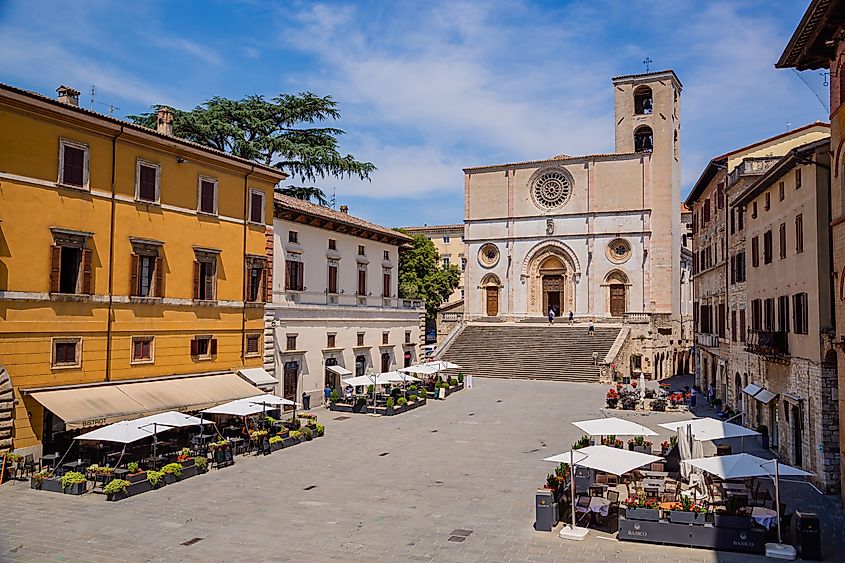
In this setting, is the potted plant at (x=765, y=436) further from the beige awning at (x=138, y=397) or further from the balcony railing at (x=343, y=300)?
the balcony railing at (x=343, y=300)

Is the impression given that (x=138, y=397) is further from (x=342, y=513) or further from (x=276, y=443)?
(x=342, y=513)

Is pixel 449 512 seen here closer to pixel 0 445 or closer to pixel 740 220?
pixel 0 445

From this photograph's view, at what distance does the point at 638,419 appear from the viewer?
3322 centimetres

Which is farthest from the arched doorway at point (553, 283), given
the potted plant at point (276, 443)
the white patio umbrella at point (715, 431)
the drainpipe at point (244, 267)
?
the white patio umbrella at point (715, 431)

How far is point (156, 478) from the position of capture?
19.8 m

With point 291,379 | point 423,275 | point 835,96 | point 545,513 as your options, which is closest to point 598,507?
point 545,513

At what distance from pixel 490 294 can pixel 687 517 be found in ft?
164

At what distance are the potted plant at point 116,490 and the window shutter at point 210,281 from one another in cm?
1049

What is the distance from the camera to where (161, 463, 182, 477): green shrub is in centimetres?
2033

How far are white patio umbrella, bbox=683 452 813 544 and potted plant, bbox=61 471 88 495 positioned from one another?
15654mm

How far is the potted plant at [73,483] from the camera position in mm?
18891

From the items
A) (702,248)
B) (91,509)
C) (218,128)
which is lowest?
(91,509)

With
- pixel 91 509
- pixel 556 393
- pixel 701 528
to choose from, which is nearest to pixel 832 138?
pixel 701 528

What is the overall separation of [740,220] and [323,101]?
27.0m
